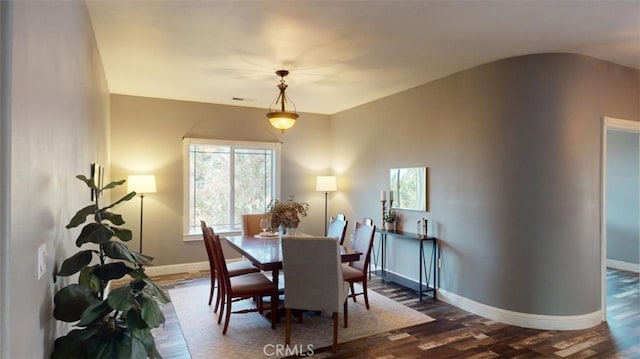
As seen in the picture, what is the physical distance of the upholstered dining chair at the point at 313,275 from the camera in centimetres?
300

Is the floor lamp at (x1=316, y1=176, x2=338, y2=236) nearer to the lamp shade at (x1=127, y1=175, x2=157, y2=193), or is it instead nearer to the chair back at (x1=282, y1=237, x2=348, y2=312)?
the lamp shade at (x1=127, y1=175, x2=157, y2=193)

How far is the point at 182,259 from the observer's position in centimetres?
564

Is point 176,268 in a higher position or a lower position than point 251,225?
lower

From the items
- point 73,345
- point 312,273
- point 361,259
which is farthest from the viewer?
point 361,259

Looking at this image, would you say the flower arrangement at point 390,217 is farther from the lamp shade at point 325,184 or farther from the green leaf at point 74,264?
the green leaf at point 74,264

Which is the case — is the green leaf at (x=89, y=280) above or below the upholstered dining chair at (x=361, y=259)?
above

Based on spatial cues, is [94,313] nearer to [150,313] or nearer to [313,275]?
[150,313]

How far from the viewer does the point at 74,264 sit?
1.61 metres

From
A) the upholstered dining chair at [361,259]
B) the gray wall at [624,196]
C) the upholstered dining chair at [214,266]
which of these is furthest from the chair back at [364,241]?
the gray wall at [624,196]

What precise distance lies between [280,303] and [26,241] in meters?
3.13

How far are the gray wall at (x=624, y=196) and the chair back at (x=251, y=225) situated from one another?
5.62 meters

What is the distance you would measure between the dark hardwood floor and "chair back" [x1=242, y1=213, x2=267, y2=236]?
1353 mm

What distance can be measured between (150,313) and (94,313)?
0.70 ft

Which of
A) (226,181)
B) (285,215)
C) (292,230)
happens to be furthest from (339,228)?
(226,181)
